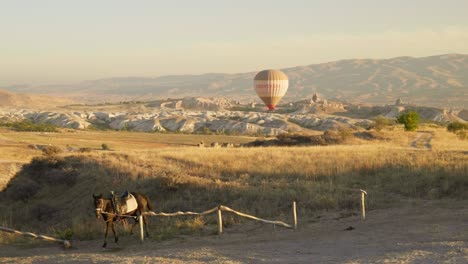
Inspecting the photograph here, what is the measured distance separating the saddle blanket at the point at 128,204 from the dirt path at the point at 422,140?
39953 millimetres

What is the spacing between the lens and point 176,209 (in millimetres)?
24703

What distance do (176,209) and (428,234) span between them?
1181cm

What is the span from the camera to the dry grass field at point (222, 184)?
73.5ft

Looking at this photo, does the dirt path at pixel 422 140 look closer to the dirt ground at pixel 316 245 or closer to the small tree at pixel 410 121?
the small tree at pixel 410 121

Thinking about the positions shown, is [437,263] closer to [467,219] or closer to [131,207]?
[467,219]

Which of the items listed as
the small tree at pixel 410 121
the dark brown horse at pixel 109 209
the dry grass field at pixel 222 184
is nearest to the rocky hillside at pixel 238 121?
the small tree at pixel 410 121

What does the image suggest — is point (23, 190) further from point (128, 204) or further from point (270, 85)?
point (270, 85)

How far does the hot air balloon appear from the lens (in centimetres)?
7678

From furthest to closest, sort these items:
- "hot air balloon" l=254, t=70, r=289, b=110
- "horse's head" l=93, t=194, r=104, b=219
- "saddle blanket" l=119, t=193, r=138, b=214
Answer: "hot air balloon" l=254, t=70, r=289, b=110
"saddle blanket" l=119, t=193, r=138, b=214
"horse's head" l=93, t=194, r=104, b=219

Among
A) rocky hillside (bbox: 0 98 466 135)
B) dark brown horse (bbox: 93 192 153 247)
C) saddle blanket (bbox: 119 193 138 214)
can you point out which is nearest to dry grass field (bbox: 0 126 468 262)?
dark brown horse (bbox: 93 192 153 247)

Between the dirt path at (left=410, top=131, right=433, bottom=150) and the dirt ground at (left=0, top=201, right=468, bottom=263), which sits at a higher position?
the dirt ground at (left=0, top=201, right=468, bottom=263)

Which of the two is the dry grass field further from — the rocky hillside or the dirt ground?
the rocky hillside

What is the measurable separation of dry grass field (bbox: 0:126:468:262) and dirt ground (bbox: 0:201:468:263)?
1.08 meters

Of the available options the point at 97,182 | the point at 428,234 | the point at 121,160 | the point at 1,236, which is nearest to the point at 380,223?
the point at 428,234
